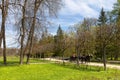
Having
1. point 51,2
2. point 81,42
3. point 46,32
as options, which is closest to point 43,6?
point 51,2

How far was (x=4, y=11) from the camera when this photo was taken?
27312mm

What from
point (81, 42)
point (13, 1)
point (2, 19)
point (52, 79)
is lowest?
point (52, 79)

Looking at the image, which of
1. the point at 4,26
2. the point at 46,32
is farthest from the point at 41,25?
the point at 4,26

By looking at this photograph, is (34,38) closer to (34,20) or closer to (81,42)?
(34,20)

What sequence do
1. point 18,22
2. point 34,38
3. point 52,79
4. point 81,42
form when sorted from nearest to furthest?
point 52,79
point 18,22
point 34,38
point 81,42

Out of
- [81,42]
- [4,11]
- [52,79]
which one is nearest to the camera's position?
[52,79]

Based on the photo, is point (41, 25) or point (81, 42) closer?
point (41, 25)

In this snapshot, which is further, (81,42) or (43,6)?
(81,42)

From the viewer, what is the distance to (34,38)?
32125mm

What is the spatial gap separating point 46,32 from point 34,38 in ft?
8.19

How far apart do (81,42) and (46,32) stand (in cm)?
677

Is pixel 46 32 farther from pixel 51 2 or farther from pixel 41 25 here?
pixel 51 2

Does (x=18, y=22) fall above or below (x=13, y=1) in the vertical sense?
below

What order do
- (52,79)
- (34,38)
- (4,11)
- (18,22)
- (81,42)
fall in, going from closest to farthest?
(52,79), (4,11), (18,22), (34,38), (81,42)
